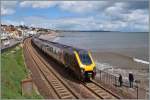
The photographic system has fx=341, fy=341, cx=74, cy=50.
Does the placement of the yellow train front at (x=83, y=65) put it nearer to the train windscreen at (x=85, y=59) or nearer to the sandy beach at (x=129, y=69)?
the train windscreen at (x=85, y=59)

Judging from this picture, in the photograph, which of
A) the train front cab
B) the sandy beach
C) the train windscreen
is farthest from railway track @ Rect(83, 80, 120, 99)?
the sandy beach

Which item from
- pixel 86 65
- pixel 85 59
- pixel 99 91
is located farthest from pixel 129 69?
A: pixel 99 91

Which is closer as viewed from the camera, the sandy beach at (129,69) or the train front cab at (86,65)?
the train front cab at (86,65)

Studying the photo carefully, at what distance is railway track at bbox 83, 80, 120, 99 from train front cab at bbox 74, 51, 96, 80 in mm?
659

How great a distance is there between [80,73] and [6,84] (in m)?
8.92

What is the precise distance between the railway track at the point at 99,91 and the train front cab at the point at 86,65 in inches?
26.0

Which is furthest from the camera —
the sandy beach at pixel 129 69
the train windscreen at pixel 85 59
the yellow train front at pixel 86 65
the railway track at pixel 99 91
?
the sandy beach at pixel 129 69

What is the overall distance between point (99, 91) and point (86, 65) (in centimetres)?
389

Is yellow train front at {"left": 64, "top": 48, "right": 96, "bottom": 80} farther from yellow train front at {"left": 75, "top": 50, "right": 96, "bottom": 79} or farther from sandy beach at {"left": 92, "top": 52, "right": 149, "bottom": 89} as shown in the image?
sandy beach at {"left": 92, "top": 52, "right": 149, "bottom": 89}

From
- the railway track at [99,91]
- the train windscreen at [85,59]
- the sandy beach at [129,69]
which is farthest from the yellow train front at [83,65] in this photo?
the sandy beach at [129,69]

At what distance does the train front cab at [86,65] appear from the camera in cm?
2547

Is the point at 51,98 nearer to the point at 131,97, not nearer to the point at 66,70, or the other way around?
the point at 131,97

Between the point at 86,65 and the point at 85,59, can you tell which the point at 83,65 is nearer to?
the point at 86,65

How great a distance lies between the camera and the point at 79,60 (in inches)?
1029
